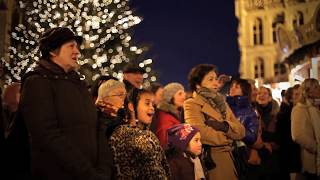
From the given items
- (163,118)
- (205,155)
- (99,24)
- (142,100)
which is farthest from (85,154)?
(99,24)

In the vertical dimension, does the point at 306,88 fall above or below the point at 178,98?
above

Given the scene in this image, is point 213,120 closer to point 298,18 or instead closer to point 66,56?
point 66,56

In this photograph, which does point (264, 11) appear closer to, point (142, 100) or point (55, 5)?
point (55, 5)

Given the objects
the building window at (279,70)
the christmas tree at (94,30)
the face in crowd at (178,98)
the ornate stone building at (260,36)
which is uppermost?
the ornate stone building at (260,36)

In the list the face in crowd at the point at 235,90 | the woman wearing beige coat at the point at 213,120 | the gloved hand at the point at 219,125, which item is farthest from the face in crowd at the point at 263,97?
the gloved hand at the point at 219,125

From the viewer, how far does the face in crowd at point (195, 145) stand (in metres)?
4.92

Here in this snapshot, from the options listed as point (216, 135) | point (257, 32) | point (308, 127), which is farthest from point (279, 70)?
point (216, 135)

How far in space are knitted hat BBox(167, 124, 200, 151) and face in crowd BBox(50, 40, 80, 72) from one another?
179 centimetres

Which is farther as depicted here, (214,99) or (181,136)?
(214,99)

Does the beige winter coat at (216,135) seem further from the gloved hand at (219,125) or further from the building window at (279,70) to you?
the building window at (279,70)

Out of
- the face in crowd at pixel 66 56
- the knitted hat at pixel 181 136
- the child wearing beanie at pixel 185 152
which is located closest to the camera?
the face in crowd at pixel 66 56

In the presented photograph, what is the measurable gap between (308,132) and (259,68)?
4739 centimetres

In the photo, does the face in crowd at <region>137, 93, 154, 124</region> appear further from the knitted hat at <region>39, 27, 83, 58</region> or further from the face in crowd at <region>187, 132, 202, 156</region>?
the knitted hat at <region>39, 27, 83, 58</region>

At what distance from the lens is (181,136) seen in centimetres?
492
